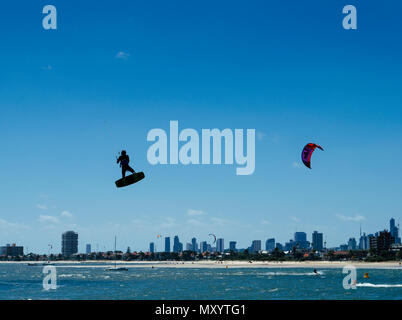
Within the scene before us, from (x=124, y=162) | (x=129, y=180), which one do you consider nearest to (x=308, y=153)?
(x=129, y=180)

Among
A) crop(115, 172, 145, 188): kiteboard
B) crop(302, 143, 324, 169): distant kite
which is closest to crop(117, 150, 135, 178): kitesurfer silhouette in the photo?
crop(115, 172, 145, 188): kiteboard

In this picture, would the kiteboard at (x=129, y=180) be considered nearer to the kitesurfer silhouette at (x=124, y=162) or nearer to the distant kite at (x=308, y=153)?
the kitesurfer silhouette at (x=124, y=162)

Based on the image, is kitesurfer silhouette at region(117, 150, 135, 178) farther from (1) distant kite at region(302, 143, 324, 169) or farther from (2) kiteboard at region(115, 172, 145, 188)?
(1) distant kite at region(302, 143, 324, 169)

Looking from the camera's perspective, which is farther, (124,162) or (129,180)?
(129,180)

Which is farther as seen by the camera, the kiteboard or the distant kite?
the distant kite

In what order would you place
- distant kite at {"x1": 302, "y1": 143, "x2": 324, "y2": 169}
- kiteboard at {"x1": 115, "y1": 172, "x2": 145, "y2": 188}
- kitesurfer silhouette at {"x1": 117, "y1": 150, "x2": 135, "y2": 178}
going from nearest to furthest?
kitesurfer silhouette at {"x1": 117, "y1": 150, "x2": 135, "y2": 178}, kiteboard at {"x1": 115, "y1": 172, "x2": 145, "y2": 188}, distant kite at {"x1": 302, "y1": 143, "x2": 324, "y2": 169}

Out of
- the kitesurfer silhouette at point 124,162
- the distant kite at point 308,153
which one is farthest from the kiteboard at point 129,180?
the distant kite at point 308,153

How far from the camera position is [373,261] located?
192000 millimetres

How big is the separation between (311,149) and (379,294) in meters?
34.2

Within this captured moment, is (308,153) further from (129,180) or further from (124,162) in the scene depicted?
(124,162)
